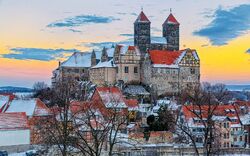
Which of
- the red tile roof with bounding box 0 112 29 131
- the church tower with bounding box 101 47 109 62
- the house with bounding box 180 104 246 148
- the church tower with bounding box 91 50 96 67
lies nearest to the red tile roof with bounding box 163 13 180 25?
the church tower with bounding box 91 50 96 67

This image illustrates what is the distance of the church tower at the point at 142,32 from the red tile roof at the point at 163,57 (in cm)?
558

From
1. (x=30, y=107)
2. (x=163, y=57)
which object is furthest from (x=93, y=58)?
(x=30, y=107)

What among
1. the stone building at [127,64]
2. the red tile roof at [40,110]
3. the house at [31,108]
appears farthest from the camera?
the stone building at [127,64]

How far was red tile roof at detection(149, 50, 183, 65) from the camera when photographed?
190 feet

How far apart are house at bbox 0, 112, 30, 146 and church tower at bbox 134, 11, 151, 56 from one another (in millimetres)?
36377

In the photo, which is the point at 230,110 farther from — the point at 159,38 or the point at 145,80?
the point at 159,38

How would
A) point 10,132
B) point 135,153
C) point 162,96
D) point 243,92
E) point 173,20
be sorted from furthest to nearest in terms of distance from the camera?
1. point 243,92
2. point 173,20
3. point 162,96
4. point 10,132
5. point 135,153

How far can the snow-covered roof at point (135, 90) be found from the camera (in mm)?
54219

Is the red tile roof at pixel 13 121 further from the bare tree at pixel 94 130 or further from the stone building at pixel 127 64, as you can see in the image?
the stone building at pixel 127 64

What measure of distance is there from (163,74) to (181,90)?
2905 mm

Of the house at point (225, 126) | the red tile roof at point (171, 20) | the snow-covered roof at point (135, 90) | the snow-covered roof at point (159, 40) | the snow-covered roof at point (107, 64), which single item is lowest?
the house at point (225, 126)

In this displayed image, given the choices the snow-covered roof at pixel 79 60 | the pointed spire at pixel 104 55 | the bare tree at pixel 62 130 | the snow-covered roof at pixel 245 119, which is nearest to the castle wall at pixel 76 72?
the snow-covered roof at pixel 79 60

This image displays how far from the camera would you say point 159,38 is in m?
68.4

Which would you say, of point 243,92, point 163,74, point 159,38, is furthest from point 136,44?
point 243,92
